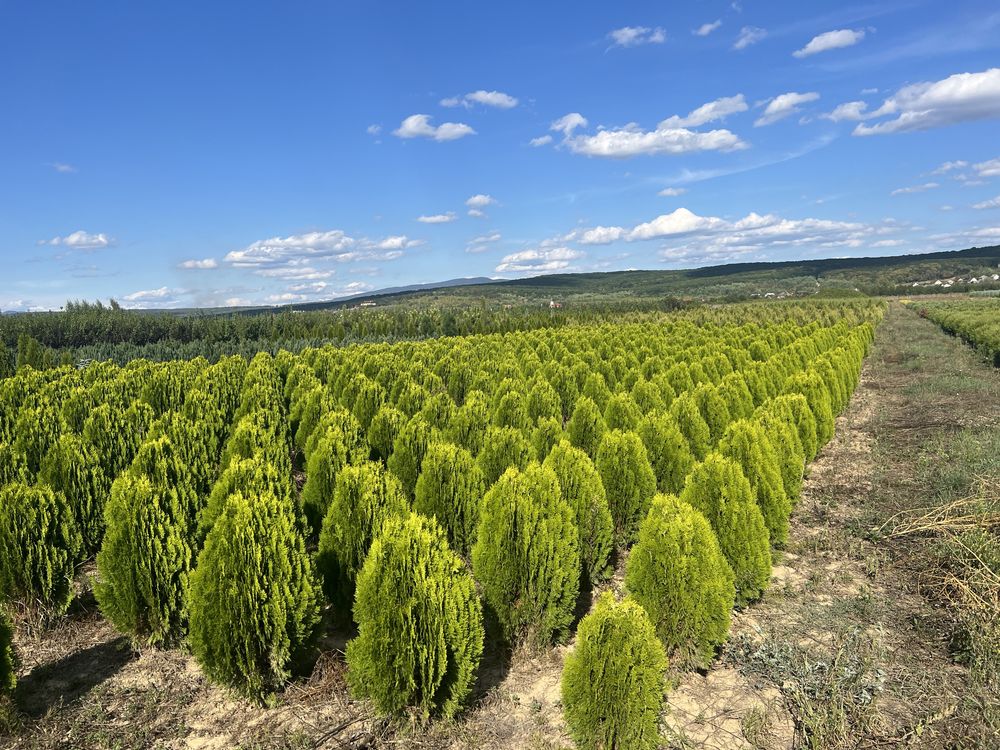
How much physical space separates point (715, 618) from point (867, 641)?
1.64 meters

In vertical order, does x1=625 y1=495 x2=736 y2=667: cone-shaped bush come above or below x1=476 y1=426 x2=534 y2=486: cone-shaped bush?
below

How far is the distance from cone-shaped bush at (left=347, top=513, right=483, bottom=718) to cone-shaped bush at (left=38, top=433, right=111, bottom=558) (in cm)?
474

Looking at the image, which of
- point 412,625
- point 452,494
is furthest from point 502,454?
point 412,625

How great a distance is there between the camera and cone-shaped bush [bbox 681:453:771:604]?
5930 mm

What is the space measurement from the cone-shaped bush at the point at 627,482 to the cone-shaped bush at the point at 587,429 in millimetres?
1769

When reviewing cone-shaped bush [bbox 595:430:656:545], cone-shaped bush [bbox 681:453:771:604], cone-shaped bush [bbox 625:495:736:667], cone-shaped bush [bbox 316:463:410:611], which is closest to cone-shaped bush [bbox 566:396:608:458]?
cone-shaped bush [bbox 595:430:656:545]

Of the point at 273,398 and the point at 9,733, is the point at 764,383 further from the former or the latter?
the point at 9,733

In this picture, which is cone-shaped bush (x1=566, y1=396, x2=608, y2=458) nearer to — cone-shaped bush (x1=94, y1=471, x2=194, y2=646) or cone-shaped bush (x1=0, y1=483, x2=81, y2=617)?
cone-shaped bush (x1=94, y1=471, x2=194, y2=646)

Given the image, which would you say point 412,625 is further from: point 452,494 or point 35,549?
point 35,549

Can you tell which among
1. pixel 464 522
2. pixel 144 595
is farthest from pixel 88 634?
pixel 464 522

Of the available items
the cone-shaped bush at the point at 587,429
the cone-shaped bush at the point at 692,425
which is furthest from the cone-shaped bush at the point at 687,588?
the cone-shaped bush at the point at 692,425

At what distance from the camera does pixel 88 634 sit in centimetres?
581

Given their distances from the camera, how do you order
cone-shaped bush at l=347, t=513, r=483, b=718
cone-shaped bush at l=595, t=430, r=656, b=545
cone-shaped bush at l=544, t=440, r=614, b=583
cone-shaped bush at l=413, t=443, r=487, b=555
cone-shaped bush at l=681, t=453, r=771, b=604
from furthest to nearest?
cone-shaped bush at l=595, t=430, r=656, b=545 → cone-shaped bush at l=413, t=443, r=487, b=555 → cone-shaped bush at l=544, t=440, r=614, b=583 → cone-shaped bush at l=681, t=453, r=771, b=604 → cone-shaped bush at l=347, t=513, r=483, b=718

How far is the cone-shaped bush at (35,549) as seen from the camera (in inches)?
215
